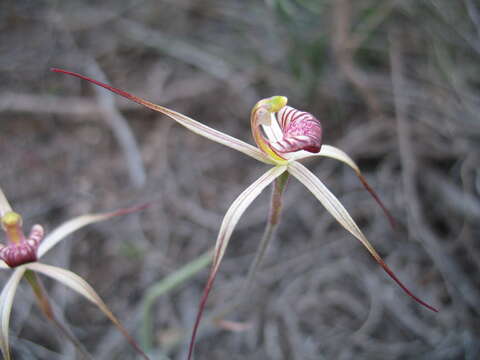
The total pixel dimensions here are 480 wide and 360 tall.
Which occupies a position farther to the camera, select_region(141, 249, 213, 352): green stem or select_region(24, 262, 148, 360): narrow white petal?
select_region(141, 249, 213, 352): green stem

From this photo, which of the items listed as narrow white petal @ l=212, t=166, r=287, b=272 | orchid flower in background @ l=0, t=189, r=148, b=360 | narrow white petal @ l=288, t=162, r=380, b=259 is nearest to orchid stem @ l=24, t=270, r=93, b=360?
orchid flower in background @ l=0, t=189, r=148, b=360

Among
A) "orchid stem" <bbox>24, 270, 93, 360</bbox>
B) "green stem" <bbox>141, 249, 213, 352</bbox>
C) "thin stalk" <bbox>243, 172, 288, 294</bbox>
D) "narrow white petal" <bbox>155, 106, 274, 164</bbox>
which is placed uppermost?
"narrow white petal" <bbox>155, 106, 274, 164</bbox>

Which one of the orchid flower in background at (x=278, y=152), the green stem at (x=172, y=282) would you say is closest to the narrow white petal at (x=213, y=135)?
the orchid flower in background at (x=278, y=152)

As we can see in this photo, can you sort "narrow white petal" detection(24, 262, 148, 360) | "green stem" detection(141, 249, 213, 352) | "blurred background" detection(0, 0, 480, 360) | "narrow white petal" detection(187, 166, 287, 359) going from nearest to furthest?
"narrow white petal" detection(187, 166, 287, 359), "narrow white petal" detection(24, 262, 148, 360), "green stem" detection(141, 249, 213, 352), "blurred background" detection(0, 0, 480, 360)

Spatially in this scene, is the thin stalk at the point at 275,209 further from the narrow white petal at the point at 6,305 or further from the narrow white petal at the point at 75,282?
the narrow white petal at the point at 6,305

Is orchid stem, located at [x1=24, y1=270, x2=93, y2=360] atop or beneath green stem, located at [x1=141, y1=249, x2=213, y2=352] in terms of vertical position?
atop

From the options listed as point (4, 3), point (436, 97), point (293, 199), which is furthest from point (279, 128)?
point (4, 3)

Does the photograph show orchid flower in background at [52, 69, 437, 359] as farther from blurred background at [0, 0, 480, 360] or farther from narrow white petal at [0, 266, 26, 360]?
blurred background at [0, 0, 480, 360]
